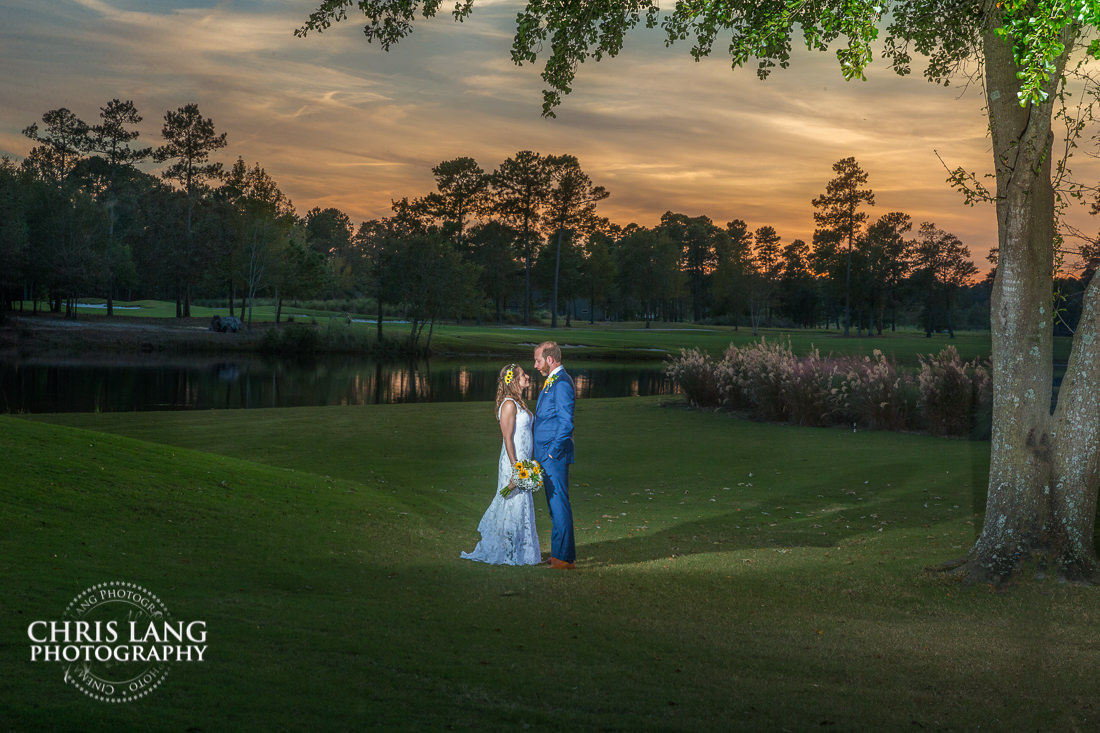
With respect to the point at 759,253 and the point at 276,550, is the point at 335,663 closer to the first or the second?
the point at 276,550

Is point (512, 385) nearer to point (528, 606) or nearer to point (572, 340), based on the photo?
point (528, 606)

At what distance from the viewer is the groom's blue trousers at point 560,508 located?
8.48m

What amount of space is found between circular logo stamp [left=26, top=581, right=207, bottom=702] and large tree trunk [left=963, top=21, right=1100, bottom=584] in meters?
6.48

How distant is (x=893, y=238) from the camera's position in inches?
3410

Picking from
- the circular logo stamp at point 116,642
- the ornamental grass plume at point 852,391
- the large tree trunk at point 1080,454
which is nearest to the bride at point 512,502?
the circular logo stamp at point 116,642

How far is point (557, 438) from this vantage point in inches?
332

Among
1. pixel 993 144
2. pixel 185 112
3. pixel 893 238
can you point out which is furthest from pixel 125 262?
pixel 993 144

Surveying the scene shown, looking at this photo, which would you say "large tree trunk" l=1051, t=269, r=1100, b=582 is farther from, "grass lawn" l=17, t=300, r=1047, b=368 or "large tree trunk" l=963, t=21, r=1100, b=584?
"grass lawn" l=17, t=300, r=1047, b=368

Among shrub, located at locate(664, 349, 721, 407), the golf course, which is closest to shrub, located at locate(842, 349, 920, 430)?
shrub, located at locate(664, 349, 721, 407)

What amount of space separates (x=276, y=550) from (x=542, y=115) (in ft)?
23.3

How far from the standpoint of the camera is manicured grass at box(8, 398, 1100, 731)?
458cm

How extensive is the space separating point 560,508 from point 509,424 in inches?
37.4

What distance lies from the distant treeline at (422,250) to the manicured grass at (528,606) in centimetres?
5367

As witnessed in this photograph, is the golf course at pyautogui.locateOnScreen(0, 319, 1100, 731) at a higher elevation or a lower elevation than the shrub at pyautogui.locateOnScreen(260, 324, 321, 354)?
lower
